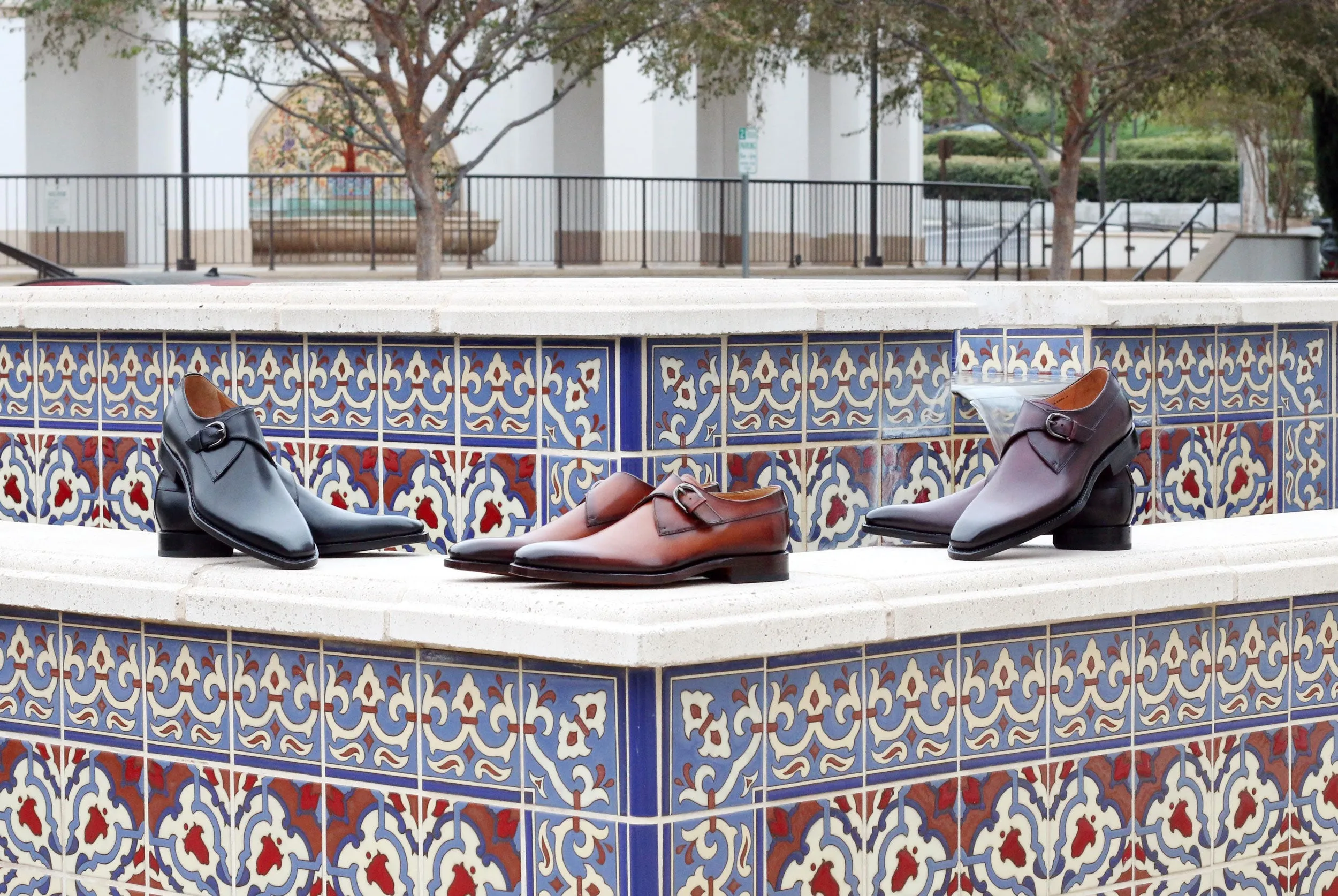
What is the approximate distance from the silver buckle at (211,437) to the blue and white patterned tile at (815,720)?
1323mm

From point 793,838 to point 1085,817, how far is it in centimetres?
70

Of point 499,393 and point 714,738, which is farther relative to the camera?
point 499,393

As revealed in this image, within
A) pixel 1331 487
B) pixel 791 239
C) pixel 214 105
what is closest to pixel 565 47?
pixel 791 239

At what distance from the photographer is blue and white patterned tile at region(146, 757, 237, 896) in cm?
366

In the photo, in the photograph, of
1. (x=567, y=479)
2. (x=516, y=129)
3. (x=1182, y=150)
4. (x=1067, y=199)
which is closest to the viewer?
(x=567, y=479)

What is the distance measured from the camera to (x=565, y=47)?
22.8 metres

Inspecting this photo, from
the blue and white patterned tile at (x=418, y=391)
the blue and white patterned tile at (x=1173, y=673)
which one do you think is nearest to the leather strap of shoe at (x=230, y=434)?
the blue and white patterned tile at (x=418, y=391)

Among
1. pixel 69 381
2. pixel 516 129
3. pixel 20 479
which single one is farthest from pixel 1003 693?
pixel 516 129

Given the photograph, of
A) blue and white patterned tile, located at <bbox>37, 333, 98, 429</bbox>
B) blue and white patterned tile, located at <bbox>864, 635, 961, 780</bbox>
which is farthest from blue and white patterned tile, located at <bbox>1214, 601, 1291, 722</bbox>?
blue and white patterned tile, located at <bbox>37, 333, 98, 429</bbox>

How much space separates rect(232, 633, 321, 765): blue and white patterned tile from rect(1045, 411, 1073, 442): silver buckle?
1.55 metres

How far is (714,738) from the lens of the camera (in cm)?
318

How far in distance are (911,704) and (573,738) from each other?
0.67 meters

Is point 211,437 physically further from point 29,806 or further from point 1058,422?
point 1058,422

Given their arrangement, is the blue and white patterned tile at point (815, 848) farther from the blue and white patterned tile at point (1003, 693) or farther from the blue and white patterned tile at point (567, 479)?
the blue and white patterned tile at point (567, 479)
